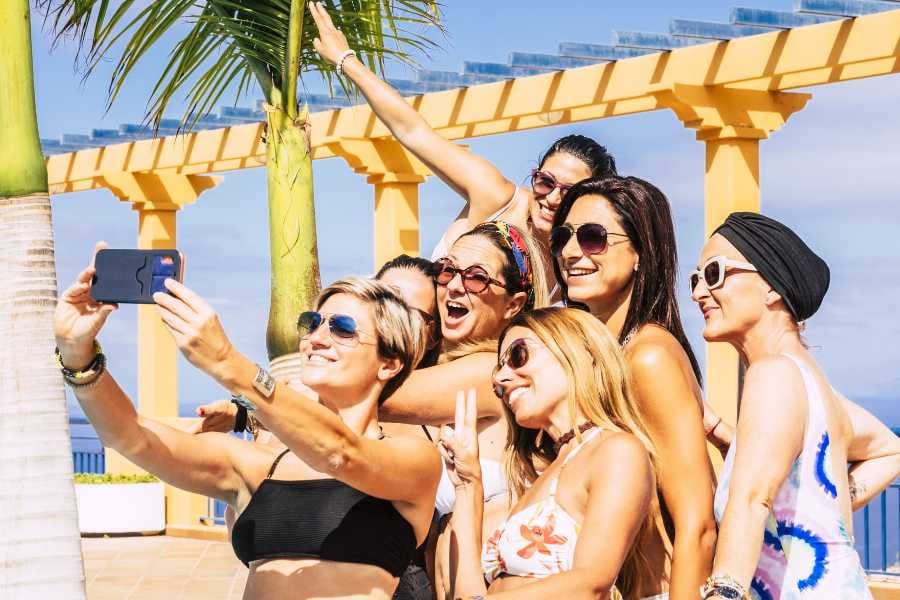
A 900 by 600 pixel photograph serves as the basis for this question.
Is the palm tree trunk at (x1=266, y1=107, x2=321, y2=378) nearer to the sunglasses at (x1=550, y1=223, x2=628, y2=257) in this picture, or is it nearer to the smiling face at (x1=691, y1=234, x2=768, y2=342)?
the sunglasses at (x1=550, y1=223, x2=628, y2=257)

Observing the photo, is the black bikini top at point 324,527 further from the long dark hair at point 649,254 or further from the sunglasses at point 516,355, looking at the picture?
the long dark hair at point 649,254

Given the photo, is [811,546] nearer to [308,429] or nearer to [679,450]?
[679,450]

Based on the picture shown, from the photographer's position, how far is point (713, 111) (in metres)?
8.66

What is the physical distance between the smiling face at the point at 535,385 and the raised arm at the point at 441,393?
0.33m

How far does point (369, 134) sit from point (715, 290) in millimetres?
8590

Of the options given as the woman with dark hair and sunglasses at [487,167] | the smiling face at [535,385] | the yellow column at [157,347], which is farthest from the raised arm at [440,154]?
the yellow column at [157,347]

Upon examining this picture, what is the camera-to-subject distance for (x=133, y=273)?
2.45 m

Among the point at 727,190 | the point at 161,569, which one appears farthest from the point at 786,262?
the point at 161,569

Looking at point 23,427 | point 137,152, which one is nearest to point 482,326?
point 23,427

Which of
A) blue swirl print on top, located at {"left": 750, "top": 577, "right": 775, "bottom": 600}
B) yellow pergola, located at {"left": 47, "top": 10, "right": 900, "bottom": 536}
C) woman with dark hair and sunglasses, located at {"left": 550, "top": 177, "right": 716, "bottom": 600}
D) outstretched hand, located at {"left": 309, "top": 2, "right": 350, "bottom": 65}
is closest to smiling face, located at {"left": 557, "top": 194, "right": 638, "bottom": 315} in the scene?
woman with dark hair and sunglasses, located at {"left": 550, "top": 177, "right": 716, "bottom": 600}

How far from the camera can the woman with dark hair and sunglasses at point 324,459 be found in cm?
264

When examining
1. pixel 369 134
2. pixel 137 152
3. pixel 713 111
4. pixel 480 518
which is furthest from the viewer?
pixel 137 152

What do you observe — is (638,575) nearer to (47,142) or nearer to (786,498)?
(786,498)

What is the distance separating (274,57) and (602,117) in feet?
14.0
